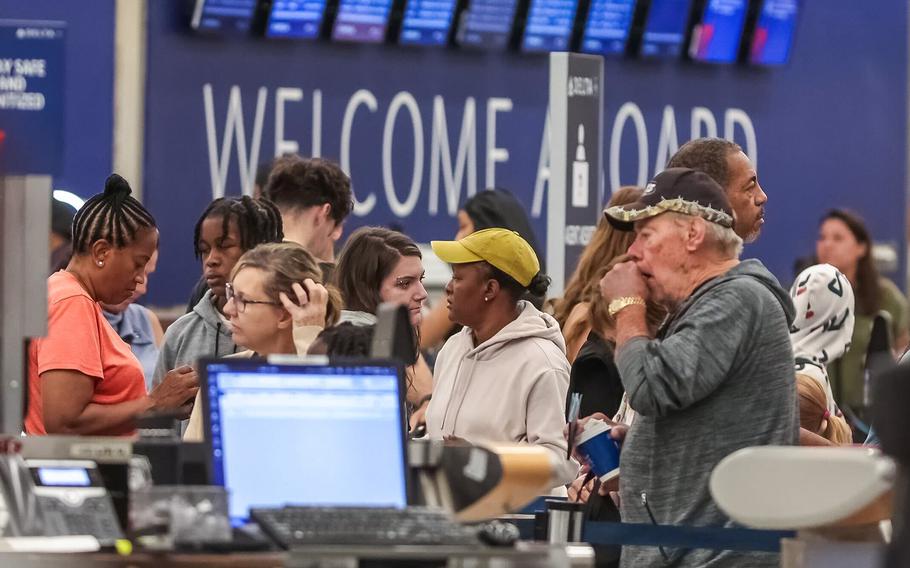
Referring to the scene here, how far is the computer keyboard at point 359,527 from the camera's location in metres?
2.67

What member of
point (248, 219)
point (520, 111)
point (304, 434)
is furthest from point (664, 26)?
point (304, 434)

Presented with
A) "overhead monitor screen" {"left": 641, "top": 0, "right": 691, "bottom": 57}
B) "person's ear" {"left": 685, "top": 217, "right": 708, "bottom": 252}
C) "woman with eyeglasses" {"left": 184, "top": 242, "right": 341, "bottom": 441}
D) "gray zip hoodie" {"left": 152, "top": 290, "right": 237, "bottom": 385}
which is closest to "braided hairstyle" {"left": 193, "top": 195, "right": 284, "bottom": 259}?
"gray zip hoodie" {"left": 152, "top": 290, "right": 237, "bottom": 385}

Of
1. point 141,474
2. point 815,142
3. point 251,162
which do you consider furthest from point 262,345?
point 815,142

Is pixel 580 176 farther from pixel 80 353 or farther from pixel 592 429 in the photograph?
pixel 80 353

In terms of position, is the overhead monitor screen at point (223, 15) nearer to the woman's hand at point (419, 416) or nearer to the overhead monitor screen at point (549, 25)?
the overhead monitor screen at point (549, 25)

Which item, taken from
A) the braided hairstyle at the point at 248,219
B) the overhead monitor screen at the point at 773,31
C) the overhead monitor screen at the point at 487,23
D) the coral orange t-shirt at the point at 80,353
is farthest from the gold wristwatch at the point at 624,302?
the overhead monitor screen at the point at 773,31

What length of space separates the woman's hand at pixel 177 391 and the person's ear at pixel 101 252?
0.39 metres

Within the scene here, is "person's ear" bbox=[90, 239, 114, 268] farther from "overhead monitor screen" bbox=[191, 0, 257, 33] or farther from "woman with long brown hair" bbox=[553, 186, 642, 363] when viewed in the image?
"overhead monitor screen" bbox=[191, 0, 257, 33]

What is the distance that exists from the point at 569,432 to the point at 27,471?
163 centimetres

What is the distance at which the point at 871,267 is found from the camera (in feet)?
27.9

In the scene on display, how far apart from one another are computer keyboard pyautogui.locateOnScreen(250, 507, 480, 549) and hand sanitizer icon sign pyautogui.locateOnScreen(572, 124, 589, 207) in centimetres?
329

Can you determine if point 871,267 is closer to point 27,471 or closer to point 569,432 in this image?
point 569,432

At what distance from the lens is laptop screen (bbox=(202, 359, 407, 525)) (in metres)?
2.93

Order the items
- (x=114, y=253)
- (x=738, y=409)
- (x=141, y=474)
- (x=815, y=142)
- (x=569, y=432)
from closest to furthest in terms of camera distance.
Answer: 1. (x=141, y=474)
2. (x=738, y=409)
3. (x=569, y=432)
4. (x=114, y=253)
5. (x=815, y=142)
